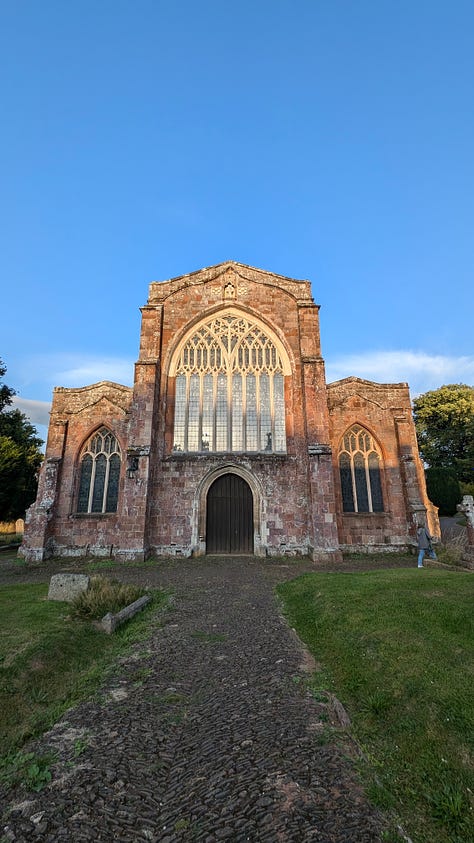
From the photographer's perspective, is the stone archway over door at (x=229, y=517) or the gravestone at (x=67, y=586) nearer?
the gravestone at (x=67, y=586)

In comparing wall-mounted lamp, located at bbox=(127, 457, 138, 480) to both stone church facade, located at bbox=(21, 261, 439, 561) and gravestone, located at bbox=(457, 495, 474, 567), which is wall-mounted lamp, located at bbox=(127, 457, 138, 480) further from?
gravestone, located at bbox=(457, 495, 474, 567)

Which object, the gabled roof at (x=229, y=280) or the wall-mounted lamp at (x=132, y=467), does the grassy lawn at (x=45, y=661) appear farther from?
the gabled roof at (x=229, y=280)

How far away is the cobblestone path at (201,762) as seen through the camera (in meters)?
2.69

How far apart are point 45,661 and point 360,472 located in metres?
16.1

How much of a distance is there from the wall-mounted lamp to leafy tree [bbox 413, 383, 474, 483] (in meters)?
32.3

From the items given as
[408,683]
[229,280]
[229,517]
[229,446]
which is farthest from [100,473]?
[408,683]

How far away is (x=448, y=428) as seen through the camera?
39.6m

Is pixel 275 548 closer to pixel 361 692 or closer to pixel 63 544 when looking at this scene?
pixel 63 544

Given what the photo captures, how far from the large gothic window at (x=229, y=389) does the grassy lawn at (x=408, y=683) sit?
9935 millimetres

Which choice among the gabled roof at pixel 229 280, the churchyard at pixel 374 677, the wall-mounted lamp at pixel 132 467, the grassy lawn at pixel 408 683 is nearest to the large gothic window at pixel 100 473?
the wall-mounted lamp at pixel 132 467

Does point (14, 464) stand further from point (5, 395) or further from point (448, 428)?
point (448, 428)

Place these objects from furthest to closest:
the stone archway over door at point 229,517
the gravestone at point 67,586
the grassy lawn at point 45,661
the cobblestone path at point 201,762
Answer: the stone archway over door at point 229,517 → the gravestone at point 67,586 → the grassy lawn at point 45,661 → the cobblestone path at point 201,762

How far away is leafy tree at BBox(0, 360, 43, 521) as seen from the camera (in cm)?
2297

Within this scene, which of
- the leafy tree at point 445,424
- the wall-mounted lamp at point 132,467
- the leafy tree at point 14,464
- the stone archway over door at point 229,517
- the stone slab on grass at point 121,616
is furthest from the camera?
the leafy tree at point 445,424
